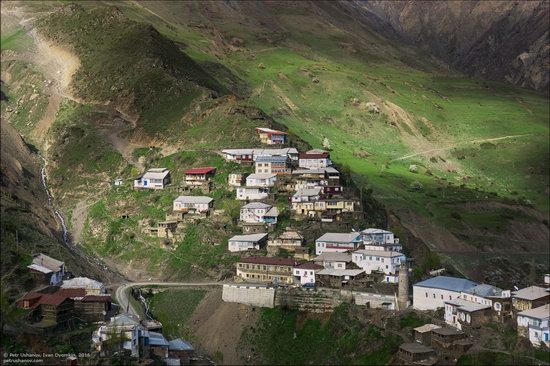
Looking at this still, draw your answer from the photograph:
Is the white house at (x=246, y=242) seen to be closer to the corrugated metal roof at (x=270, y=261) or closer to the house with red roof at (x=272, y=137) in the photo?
the corrugated metal roof at (x=270, y=261)

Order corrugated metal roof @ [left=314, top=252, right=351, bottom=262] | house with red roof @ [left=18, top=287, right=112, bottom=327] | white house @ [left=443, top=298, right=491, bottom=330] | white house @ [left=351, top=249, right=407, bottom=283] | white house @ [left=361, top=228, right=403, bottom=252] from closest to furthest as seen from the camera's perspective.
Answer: white house @ [left=443, top=298, right=491, bottom=330] → house with red roof @ [left=18, top=287, right=112, bottom=327] → white house @ [left=351, top=249, right=407, bottom=283] → corrugated metal roof @ [left=314, top=252, right=351, bottom=262] → white house @ [left=361, top=228, right=403, bottom=252]

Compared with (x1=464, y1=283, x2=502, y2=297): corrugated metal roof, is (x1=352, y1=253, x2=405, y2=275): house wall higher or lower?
higher

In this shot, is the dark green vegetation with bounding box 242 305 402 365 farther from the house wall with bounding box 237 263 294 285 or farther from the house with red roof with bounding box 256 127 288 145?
the house with red roof with bounding box 256 127 288 145

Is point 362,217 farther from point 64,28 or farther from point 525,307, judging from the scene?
point 64,28

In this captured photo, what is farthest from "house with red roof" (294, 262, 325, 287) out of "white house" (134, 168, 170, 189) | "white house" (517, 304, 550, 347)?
"white house" (134, 168, 170, 189)

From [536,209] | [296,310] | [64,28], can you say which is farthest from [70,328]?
[536,209]

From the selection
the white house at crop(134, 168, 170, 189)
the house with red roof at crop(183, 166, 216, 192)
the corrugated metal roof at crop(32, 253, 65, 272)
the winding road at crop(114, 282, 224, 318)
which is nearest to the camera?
the winding road at crop(114, 282, 224, 318)

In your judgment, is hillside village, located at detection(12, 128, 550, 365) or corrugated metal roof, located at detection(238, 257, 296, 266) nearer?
hillside village, located at detection(12, 128, 550, 365)

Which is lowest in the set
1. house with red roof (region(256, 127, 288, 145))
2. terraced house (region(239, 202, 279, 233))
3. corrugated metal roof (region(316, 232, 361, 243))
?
corrugated metal roof (region(316, 232, 361, 243))
